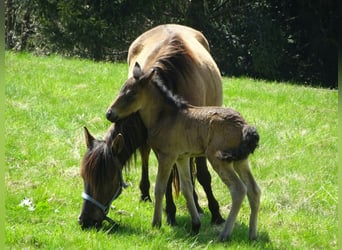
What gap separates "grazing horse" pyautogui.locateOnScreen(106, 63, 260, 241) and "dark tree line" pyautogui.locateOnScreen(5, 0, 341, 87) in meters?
13.4

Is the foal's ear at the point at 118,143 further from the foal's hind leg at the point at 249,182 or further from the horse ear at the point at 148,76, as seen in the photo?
the foal's hind leg at the point at 249,182

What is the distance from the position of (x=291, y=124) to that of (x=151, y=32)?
3.45 metres

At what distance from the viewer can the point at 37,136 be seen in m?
8.38

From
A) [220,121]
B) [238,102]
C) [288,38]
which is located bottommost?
[288,38]

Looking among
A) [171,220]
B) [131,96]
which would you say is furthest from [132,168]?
[131,96]

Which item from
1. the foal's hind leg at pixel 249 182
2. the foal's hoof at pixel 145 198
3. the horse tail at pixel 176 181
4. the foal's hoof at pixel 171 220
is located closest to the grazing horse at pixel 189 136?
the foal's hind leg at pixel 249 182

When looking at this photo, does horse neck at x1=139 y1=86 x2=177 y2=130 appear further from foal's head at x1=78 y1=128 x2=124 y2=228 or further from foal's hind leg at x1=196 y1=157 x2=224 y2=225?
foal's hind leg at x1=196 y1=157 x2=224 y2=225

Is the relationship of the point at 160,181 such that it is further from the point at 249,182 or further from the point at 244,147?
the point at 244,147

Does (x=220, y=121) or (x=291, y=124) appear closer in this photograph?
(x=220, y=121)

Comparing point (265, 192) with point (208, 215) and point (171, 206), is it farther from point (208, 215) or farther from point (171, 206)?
point (171, 206)

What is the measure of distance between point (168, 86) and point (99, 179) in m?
1.09

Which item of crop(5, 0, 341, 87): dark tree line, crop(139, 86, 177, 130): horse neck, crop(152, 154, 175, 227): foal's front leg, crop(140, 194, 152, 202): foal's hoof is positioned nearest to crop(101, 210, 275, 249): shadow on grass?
crop(152, 154, 175, 227): foal's front leg

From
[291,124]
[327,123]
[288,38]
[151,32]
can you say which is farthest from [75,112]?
[288,38]

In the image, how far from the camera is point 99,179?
5.56 metres
